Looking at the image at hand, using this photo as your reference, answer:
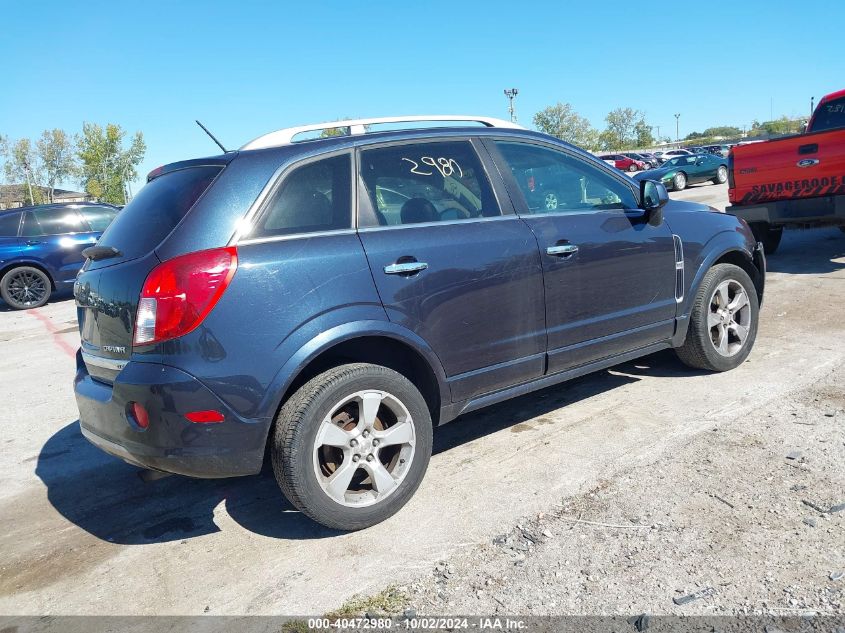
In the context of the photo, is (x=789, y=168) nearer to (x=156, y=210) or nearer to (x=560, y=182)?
(x=560, y=182)

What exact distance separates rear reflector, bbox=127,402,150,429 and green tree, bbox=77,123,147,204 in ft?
187

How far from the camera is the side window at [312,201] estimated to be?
309 cm

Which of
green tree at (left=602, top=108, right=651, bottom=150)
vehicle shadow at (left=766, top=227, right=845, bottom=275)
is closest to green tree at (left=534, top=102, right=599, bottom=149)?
green tree at (left=602, top=108, right=651, bottom=150)

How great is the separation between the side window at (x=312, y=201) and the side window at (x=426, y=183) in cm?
14

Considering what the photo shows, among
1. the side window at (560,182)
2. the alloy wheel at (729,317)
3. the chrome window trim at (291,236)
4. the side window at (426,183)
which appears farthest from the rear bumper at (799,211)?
the chrome window trim at (291,236)

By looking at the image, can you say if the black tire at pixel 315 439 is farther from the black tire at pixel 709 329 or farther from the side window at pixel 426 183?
the black tire at pixel 709 329

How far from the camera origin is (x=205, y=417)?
2.83 metres

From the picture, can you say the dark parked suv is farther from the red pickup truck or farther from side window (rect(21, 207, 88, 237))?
side window (rect(21, 207, 88, 237))

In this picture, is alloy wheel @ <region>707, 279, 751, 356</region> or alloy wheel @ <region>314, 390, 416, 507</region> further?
alloy wheel @ <region>707, 279, 751, 356</region>

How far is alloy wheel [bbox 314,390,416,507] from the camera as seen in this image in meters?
3.06

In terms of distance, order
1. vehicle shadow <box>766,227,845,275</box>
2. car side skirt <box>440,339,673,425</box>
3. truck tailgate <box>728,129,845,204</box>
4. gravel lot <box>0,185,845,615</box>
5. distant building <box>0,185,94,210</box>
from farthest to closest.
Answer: distant building <box>0,185,94,210</box> → vehicle shadow <box>766,227,845,275</box> → truck tailgate <box>728,129,845,204</box> → car side skirt <box>440,339,673,425</box> → gravel lot <box>0,185,845,615</box>

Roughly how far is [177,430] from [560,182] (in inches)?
103

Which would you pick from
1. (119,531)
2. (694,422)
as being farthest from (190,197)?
(694,422)

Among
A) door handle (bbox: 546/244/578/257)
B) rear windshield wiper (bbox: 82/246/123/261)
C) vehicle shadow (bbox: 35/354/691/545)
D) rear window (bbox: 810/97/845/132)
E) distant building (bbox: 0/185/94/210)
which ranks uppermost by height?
distant building (bbox: 0/185/94/210)
